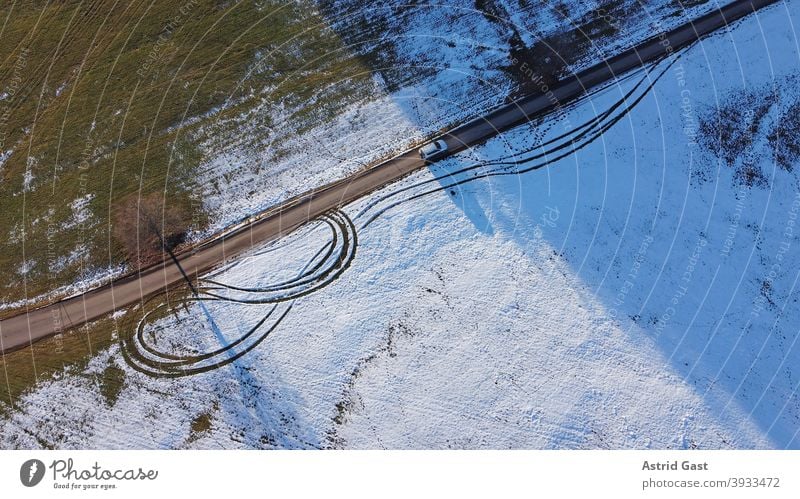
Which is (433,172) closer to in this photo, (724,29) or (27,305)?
(724,29)

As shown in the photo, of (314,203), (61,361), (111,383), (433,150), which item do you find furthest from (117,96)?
(433,150)

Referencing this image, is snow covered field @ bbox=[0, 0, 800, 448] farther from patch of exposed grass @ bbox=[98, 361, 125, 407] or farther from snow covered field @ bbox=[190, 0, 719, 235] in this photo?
snow covered field @ bbox=[190, 0, 719, 235]

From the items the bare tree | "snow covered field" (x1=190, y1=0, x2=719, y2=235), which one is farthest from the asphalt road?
the bare tree

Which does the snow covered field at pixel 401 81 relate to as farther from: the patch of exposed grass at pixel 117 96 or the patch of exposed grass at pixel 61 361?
the patch of exposed grass at pixel 61 361

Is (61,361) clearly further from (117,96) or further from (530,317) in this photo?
(530,317)

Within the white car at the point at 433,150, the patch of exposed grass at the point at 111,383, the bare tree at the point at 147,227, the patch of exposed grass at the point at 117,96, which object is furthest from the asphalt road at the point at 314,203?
the patch of exposed grass at the point at 111,383

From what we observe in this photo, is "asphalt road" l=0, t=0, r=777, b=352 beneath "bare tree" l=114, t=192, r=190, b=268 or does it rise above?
beneath
